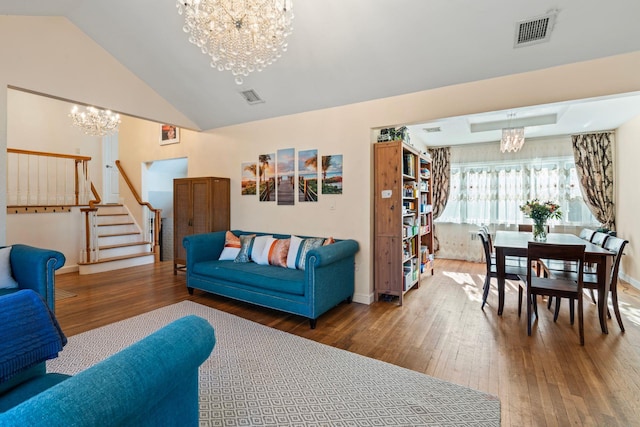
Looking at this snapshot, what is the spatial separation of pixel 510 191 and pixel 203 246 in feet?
20.0

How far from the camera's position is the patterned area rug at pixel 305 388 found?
70.9 inches

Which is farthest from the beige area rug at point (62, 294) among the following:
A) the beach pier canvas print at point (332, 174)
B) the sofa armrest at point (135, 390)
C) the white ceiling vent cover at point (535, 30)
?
the white ceiling vent cover at point (535, 30)

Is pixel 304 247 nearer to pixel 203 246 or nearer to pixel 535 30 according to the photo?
pixel 203 246

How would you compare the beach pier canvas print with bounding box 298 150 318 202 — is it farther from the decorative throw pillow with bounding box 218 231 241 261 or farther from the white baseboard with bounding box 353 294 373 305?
the white baseboard with bounding box 353 294 373 305

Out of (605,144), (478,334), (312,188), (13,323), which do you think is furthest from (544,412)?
(605,144)

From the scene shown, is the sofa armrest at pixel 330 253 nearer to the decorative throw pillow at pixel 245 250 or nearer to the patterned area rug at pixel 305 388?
the patterned area rug at pixel 305 388

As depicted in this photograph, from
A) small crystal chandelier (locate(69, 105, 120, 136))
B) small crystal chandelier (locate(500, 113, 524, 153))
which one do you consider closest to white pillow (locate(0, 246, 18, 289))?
small crystal chandelier (locate(69, 105, 120, 136))

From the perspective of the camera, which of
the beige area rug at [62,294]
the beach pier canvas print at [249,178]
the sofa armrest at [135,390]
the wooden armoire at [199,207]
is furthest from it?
the wooden armoire at [199,207]

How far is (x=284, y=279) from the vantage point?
128 inches

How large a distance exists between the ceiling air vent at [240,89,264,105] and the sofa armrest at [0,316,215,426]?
357 cm

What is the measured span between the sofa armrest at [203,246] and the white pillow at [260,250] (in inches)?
27.3

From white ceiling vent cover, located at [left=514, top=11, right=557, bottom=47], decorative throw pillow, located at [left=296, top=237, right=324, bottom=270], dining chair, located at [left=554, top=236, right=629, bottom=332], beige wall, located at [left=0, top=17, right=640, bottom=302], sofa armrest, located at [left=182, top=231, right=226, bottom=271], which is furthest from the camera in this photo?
sofa armrest, located at [left=182, top=231, right=226, bottom=271]

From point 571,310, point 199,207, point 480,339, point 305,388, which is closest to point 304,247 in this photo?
point 305,388

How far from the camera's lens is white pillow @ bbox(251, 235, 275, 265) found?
3.87 meters
